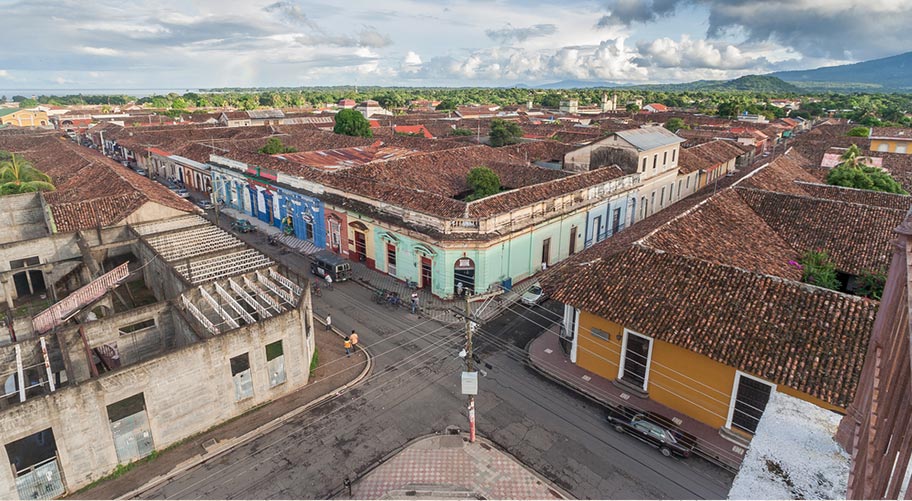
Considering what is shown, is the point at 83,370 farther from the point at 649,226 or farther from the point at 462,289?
the point at 649,226

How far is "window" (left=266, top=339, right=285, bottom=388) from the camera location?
2094 cm

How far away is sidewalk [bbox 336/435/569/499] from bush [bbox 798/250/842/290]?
659 inches

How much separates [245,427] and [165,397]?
129 inches

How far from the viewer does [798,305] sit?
18750mm

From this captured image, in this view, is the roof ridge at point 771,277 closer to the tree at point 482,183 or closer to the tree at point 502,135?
the tree at point 482,183

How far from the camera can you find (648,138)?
46406 mm

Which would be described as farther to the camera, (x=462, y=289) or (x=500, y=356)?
(x=462, y=289)

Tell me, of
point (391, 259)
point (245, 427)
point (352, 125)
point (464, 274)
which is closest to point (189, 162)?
point (352, 125)

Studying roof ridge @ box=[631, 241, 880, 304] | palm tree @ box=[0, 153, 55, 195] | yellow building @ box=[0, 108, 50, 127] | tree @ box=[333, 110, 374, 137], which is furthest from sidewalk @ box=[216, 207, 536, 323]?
yellow building @ box=[0, 108, 50, 127]

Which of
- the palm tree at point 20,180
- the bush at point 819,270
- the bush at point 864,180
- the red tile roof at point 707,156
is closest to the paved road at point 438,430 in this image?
the bush at point 819,270

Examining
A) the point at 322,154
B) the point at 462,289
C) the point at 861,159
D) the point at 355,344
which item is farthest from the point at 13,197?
the point at 861,159

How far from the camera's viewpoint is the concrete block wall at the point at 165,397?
1559 cm

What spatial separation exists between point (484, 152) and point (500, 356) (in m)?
30.7

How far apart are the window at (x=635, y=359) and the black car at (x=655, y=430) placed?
1674 mm
